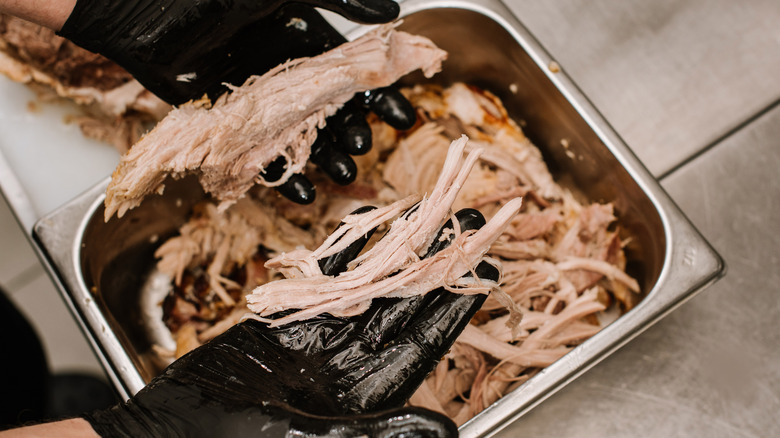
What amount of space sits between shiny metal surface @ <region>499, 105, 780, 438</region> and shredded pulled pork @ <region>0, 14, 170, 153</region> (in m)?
1.55

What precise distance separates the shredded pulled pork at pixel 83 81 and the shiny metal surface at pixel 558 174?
1.04ft

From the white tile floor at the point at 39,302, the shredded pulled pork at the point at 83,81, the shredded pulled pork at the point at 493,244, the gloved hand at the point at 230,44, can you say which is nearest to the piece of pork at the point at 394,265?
the shredded pulled pork at the point at 493,244

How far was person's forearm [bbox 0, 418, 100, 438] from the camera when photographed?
3.14 feet

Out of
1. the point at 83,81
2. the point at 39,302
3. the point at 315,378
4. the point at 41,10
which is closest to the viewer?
the point at 315,378

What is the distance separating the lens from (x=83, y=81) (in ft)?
5.71

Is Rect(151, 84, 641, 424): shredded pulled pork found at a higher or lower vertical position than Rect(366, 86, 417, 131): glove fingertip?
lower

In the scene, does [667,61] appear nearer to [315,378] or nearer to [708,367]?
[708,367]

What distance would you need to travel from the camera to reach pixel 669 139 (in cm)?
180

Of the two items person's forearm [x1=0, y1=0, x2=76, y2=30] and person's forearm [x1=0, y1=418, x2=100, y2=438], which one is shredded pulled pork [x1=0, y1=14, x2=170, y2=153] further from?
person's forearm [x1=0, y1=418, x2=100, y2=438]

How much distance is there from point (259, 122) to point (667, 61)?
1442mm

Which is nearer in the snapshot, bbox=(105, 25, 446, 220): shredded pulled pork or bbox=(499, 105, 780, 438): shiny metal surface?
bbox=(105, 25, 446, 220): shredded pulled pork

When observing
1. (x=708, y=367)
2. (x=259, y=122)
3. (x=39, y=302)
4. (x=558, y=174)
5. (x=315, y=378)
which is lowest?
(x=708, y=367)

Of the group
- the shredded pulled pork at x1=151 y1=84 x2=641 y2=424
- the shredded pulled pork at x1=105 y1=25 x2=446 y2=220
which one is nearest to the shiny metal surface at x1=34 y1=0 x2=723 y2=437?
the shredded pulled pork at x1=151 y1=84 x2=641 y2=424

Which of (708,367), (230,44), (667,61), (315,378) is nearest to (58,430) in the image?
(315,378)
